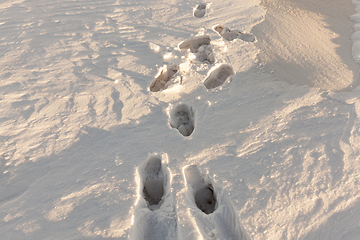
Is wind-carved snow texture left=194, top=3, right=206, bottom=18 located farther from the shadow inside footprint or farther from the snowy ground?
the shadow inside footprint

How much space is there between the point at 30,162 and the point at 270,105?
2.92 meters

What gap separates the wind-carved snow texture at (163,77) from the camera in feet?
9.52

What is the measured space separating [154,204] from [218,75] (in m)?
1.95

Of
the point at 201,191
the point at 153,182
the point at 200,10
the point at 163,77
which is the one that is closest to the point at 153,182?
the point at 153,182

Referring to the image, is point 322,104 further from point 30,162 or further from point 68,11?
point 68,11

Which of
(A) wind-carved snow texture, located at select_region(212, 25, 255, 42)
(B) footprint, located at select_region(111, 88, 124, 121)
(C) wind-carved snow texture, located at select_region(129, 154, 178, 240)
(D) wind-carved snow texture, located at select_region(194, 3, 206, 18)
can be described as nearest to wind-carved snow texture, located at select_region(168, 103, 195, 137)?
(C) wind-carved snow texture, located at select_region(129, 154, 178, 240)

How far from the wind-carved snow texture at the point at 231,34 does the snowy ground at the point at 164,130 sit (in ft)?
0.37

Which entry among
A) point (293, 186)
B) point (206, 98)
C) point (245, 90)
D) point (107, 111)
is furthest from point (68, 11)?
point (293, 186)

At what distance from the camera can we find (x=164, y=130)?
2404mm

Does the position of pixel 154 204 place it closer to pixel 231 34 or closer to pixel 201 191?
pixel 201 191

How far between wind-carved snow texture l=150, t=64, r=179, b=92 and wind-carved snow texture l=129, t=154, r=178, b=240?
43.5 inches

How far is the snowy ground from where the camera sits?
190 cm

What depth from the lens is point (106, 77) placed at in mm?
2957

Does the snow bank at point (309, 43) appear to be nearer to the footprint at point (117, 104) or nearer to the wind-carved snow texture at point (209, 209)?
the wind-carved snow texture at point (209, 209)
